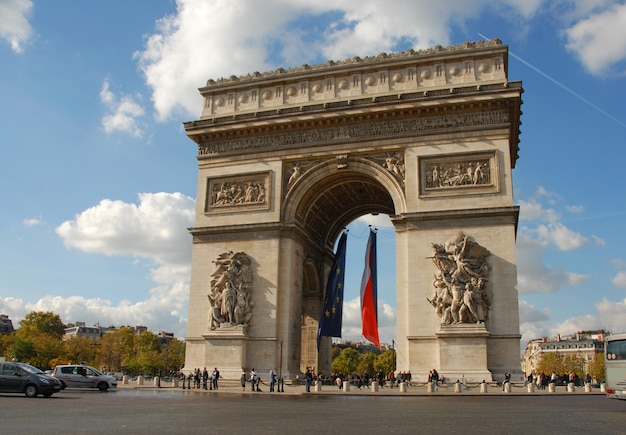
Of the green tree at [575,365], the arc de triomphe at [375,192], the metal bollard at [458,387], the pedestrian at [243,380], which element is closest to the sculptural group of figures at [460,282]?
the arc de triomphe at [375,192]

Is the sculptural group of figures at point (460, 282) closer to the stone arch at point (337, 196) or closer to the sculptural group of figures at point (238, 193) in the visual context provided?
the stone arch at point (337, 196)

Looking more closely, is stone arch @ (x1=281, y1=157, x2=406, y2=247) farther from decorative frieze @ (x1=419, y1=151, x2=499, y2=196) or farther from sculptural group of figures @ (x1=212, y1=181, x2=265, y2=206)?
sculptural group of figures @ (x1=212, y1=181, x2=265, y2=206)

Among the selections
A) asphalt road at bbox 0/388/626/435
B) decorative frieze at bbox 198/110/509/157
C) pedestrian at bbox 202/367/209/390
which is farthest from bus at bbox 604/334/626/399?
pedestrian at bbox 202/367/209/390

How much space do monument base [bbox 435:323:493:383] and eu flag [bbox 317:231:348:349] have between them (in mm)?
8011

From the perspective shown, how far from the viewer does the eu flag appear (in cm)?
3262

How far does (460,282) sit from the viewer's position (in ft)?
86.8

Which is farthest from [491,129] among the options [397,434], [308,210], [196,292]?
[397,434]

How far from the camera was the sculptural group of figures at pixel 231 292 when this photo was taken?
29375 millimetres

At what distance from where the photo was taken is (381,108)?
97.0ft

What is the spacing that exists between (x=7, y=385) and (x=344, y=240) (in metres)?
Result: 19.2

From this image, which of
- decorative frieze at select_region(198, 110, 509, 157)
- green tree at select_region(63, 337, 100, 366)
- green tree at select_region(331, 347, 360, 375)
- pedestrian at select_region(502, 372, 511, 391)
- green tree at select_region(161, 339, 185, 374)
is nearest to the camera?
pedestrian at select_region(502, 372, 511, 391)

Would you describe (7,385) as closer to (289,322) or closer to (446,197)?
(289,322)

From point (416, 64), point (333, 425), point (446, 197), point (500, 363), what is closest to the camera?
point (333, 425)

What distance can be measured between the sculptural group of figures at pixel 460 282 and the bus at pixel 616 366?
791 cm
